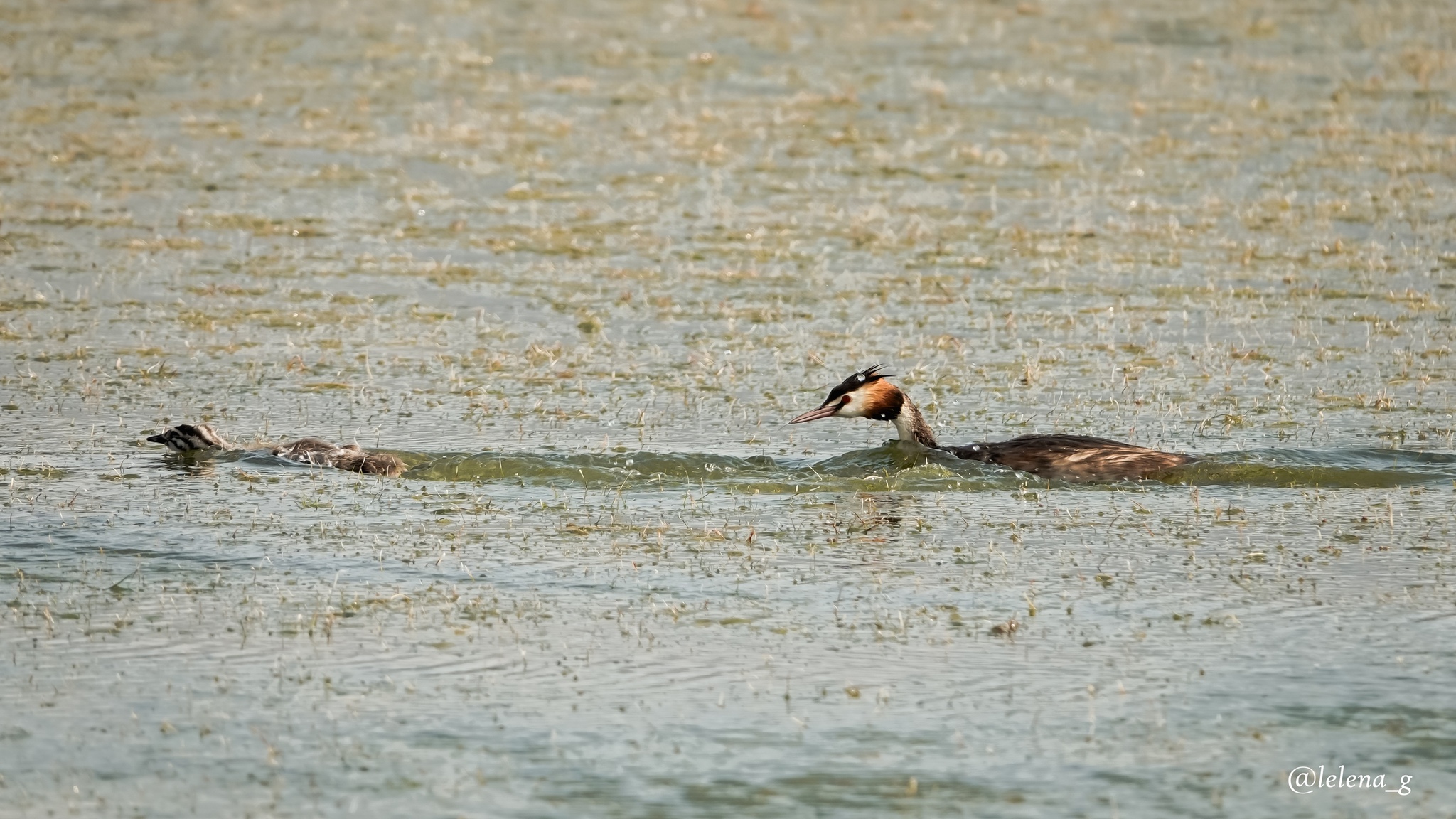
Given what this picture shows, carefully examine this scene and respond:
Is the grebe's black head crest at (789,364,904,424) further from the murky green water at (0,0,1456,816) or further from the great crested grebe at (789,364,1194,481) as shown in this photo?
the murky green water at (0,0,1456,816)

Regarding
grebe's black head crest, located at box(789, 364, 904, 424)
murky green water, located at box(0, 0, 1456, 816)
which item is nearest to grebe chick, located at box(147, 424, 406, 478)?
murky green water, located at box(0, 0, 1456, 816)

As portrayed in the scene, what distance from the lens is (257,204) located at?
2236cm

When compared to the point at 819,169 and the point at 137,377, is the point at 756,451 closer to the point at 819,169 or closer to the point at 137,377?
the point at 137,377

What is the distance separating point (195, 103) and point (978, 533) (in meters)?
18.9

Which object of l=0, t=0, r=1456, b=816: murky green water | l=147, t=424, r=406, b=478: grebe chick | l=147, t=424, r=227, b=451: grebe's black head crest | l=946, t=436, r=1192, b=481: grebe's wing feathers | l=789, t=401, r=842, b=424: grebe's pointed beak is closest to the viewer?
l=0, t=0, r=1456, b=816: murky green water

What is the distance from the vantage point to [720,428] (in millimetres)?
14250

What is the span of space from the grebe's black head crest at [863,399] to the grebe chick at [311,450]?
8.99ft

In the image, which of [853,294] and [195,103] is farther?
[195,103]

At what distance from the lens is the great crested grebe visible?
41.9ft

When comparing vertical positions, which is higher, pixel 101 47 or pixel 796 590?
pixel 101 47

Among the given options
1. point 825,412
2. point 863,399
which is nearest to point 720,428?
point 825,412

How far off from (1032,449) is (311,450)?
14.6 ft

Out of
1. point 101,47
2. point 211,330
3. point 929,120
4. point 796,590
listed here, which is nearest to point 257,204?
point 211,330

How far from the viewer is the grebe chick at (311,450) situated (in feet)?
42.4
